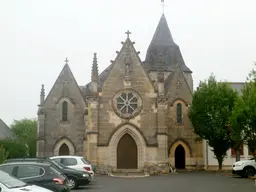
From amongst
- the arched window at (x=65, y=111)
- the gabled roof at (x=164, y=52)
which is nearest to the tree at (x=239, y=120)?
the arched window at (x=65, y=111)

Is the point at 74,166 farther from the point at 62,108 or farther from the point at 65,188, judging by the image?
the point at 62,108

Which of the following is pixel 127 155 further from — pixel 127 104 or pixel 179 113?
pixel 179 113

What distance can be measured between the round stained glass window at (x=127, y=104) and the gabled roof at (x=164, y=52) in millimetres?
12438

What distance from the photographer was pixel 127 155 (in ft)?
122

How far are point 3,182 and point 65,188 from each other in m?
3.87

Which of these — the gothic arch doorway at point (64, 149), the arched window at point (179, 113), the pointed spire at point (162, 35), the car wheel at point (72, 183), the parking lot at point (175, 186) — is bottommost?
the parking lot at point (175, 186)

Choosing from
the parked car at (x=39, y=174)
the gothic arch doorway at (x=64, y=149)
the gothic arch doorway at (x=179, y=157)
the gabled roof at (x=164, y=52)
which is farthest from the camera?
the gabled roof at (x=164, y=52)

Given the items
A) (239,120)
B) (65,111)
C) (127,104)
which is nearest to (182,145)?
(127,104)

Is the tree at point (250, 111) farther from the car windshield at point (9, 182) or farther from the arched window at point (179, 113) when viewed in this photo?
the car windshield at point (9, 182)

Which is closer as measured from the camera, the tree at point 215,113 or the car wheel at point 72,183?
the car wheel at point 72,183

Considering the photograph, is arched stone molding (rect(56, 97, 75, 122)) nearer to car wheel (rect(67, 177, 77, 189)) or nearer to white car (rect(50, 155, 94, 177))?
white car (rect(50, 155, 94, 177))

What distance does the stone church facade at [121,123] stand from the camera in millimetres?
36312

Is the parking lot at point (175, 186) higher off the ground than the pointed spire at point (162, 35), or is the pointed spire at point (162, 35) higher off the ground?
the pointed spire at point (162, 35)

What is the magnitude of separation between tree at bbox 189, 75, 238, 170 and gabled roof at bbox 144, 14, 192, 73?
1014 cm
